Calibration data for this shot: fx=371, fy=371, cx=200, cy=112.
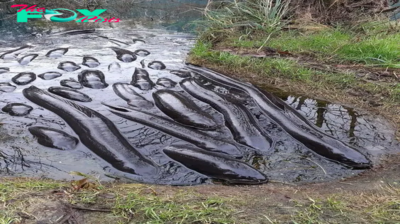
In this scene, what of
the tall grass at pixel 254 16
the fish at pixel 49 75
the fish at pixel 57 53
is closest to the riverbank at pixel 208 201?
the fish at pixel 49 75

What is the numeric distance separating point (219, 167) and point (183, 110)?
1.31 meters

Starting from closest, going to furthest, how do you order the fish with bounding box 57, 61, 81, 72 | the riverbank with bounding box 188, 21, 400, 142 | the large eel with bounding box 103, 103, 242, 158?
1. the large eel with bounding box 103, 103, 242, 158
2. the riverbank with bounding box 188, 21, 400, 142
3. the fish with bounding box 57, 61, 81, 72

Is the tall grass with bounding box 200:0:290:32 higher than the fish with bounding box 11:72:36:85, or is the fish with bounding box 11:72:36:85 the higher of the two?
the tall grass with bounding box 200:0:290:32

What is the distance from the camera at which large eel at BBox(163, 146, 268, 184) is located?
3.26m

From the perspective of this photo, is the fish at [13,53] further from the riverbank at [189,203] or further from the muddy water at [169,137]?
the riverbank at [189,203]

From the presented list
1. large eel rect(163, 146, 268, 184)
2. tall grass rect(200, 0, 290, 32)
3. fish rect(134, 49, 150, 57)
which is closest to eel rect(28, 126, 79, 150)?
large eel rect(163, 146, 268, 184)

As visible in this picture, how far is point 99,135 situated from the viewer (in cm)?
373

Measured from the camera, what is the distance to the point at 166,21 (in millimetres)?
12031

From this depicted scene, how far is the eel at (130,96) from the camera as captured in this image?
4.82m

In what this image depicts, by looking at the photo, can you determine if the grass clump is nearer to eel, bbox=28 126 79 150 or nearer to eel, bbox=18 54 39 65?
eel, bbox=28 126 79 150

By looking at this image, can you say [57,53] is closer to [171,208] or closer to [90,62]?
[90,62]

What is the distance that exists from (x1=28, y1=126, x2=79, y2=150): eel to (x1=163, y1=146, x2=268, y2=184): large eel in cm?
112

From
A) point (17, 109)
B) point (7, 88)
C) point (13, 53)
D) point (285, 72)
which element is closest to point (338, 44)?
point (285, 72)

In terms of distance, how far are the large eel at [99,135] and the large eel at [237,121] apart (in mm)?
1116
